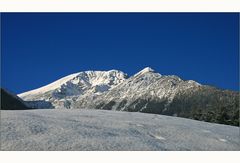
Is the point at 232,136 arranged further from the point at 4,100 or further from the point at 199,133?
the point at 4,100

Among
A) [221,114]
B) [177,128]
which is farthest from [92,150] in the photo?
[221,114]

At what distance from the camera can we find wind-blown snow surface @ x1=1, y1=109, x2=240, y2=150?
11.2 metres

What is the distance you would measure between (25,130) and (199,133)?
20.7ft

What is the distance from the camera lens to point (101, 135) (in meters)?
12.6

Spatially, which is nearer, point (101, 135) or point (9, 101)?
point (101, 135)

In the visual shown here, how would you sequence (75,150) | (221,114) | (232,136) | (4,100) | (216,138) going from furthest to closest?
(4,100) → (221,114) → (232,136) → (216,138) → (75,150)

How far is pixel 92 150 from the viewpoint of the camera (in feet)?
35.8

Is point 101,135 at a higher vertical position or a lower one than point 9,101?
lower

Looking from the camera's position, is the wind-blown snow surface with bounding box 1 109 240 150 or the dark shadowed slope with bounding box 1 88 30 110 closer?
the wind-blown snow surface with bounding box 1 109 240 150

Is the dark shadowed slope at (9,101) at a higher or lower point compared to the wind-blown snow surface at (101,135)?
higher

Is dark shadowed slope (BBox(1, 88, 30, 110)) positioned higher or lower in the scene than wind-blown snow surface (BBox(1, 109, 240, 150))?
higher

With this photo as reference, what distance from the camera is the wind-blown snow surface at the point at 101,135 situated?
36.7ft

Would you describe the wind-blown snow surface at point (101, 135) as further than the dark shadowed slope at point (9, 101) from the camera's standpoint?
No

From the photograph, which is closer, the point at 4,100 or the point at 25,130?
the point at 25,130
